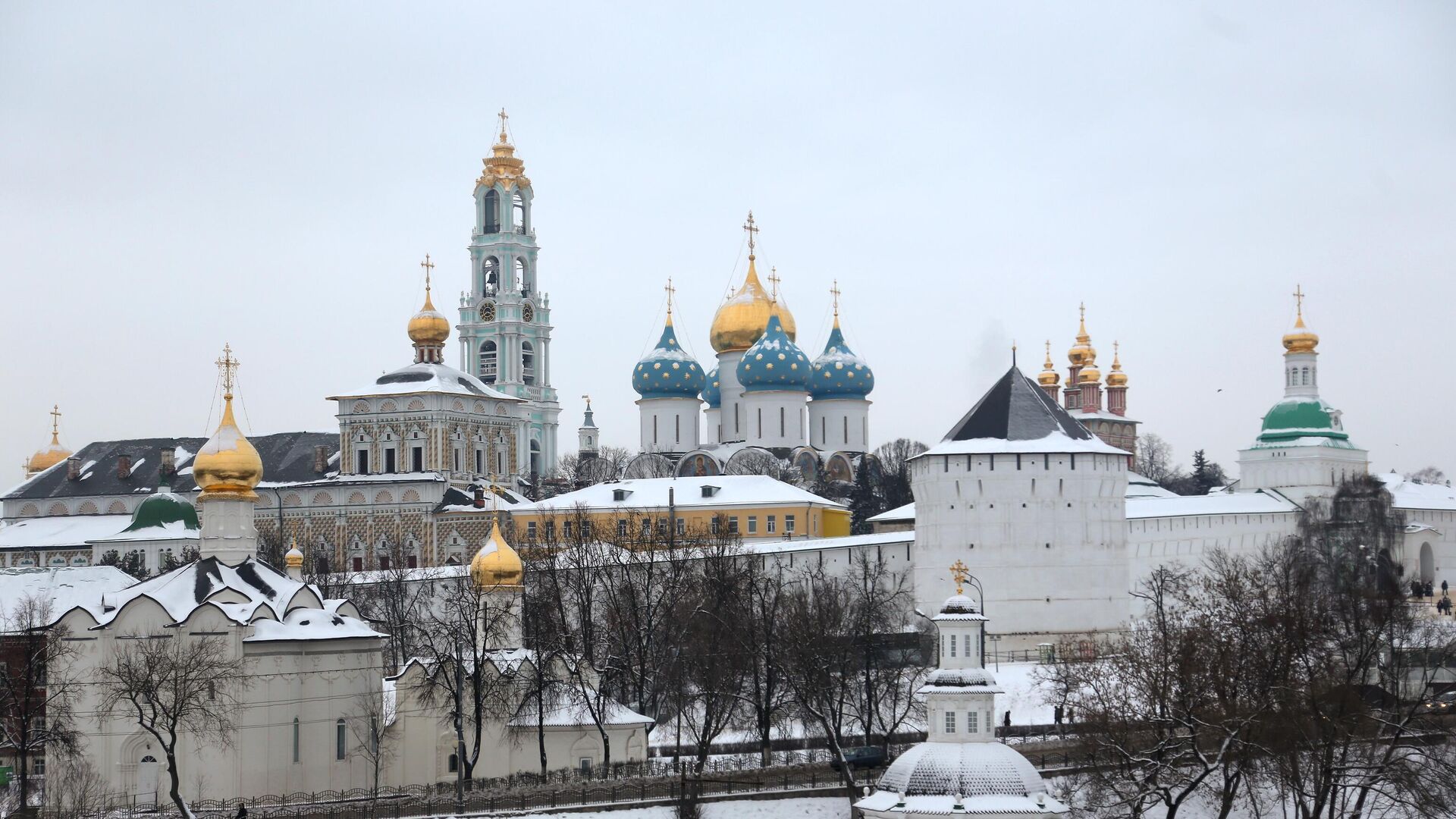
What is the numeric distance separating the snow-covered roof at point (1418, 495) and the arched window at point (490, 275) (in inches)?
1439

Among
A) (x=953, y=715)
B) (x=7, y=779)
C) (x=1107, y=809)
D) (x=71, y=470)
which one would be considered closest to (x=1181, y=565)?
(x=1107, y=809)

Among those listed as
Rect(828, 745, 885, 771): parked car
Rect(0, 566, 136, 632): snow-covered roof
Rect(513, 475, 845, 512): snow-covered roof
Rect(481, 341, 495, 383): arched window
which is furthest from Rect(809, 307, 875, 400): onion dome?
Rect(828, 745, 885, 771): parked car

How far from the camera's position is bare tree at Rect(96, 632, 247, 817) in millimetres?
39031

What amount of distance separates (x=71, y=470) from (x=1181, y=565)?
1598 inches

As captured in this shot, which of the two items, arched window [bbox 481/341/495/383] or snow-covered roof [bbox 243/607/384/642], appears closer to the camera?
snow-covered roof [bbox 243/607/384/642]

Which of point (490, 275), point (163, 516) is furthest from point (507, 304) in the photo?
point (163, 516)

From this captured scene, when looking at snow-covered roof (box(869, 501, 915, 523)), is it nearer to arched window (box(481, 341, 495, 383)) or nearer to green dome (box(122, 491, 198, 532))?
green dome (box(122, 491, 198, 532))

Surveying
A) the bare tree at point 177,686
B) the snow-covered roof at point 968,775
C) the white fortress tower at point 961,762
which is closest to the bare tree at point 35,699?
the bare tree at point 177,686

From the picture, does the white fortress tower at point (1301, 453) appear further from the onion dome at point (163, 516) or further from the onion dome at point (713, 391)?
the onion dome at point (163, 516)

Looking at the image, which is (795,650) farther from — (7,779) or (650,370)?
(650,370)

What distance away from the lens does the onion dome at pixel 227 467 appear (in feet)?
146

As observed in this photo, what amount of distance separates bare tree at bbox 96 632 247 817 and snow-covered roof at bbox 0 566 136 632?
345 inches

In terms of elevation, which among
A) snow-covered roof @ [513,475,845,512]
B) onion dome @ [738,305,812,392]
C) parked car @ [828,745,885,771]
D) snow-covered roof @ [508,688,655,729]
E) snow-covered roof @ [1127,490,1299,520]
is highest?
onion dome @ [738,305,812,392]

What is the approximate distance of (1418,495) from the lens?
71125mm
